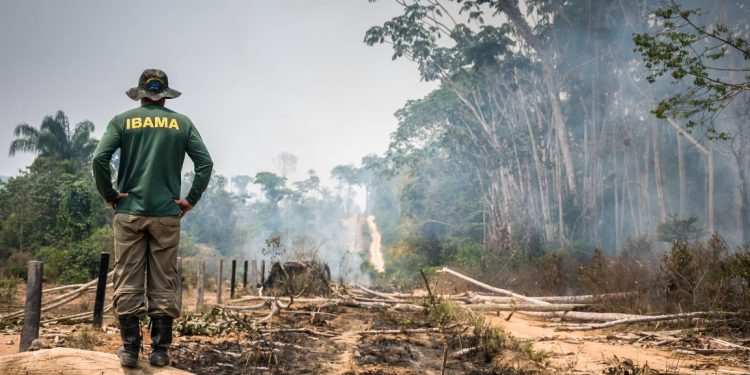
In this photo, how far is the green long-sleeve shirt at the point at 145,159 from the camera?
10.3ft

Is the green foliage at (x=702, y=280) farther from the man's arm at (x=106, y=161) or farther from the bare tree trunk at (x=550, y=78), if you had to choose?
the bare tree trunk at (x=550, y=78)

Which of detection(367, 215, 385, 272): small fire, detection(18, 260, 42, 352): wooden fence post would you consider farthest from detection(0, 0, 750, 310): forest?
detection(367, 215, 385, 272): small fire

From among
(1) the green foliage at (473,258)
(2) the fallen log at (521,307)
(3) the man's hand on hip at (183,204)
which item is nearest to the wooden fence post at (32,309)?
(3) the man's hand on hip at (183,204)

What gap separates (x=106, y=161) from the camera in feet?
10.4

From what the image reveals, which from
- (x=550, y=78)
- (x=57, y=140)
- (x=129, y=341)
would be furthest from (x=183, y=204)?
(x=57, y=140)

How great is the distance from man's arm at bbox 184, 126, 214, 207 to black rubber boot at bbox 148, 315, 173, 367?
0.85m

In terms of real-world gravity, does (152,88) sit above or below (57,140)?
below

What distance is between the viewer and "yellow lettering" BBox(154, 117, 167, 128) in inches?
129

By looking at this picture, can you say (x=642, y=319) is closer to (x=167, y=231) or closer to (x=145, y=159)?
(x=167, y=231)

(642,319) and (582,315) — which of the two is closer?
(642,319)

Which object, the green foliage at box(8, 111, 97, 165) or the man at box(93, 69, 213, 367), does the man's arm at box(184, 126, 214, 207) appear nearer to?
the man at box(93, 69, 213, 367)

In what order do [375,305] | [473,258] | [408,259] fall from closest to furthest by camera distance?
1. [375,305]
2. [473,258]
3. [408,259]

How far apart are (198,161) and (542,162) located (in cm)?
2078

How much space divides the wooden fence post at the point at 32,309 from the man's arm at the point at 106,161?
7.97 feet
